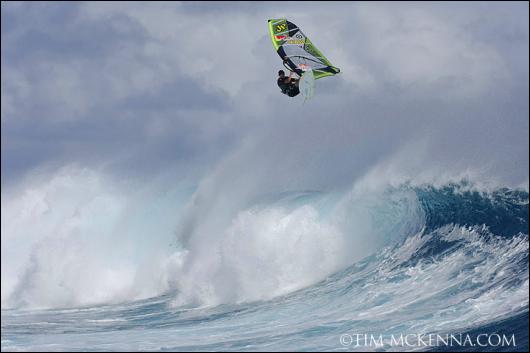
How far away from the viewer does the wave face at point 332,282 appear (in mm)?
19266

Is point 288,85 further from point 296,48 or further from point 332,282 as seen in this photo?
point 332,282

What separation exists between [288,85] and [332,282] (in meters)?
6.65

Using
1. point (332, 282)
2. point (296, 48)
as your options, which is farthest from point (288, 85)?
point (332, 282)

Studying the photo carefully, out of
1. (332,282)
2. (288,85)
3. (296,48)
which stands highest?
(296,48)

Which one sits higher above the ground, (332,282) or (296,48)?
(296,48)

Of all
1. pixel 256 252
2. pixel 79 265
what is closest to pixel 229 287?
pixel 256 252

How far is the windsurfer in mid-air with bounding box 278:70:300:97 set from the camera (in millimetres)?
20312

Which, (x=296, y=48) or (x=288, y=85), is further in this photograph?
(x=296, y=48)

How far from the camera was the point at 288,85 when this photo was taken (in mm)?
A: 20422

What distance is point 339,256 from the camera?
25.9 meters

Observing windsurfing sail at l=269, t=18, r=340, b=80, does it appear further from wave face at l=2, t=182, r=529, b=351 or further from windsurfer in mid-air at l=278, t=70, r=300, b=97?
wave face at l=2, t=182, r=529, b=351

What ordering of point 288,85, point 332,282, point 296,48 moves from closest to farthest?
1. point 288,85
2. point 296,48
3. point 332,282

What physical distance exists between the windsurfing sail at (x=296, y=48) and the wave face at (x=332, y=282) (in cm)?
605

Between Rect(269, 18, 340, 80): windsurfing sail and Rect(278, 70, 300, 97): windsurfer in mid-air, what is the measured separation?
91cm
